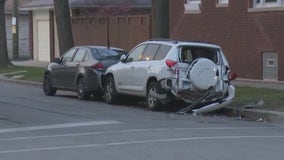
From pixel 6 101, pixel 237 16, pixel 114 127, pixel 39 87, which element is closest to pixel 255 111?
pixel 114 127

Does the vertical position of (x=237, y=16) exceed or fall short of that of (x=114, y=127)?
it exceeds it

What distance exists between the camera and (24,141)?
11.9m

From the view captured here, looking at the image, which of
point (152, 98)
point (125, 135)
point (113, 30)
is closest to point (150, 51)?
point (152, 98)

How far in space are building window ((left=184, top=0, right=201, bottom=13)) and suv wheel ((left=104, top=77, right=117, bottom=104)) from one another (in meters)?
8.43

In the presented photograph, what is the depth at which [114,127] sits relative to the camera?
13.7 m

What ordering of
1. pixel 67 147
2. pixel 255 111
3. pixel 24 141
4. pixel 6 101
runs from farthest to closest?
pixel 6 101 → pixel 255 111 → pixel 24 141 → pixel 67 147

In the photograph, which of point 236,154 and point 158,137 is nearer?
point 236,154

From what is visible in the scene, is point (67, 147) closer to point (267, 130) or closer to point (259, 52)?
point (267, 130)

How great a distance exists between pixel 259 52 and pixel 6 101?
8921 mm

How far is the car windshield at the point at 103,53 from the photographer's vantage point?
2050 centimetres

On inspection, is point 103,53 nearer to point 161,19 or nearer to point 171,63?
point 161,19

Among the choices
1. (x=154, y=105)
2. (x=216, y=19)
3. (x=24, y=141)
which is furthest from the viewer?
(x=216, y=19)

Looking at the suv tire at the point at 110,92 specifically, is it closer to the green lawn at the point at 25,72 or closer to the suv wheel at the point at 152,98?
the suv wheel at the point at 152,98

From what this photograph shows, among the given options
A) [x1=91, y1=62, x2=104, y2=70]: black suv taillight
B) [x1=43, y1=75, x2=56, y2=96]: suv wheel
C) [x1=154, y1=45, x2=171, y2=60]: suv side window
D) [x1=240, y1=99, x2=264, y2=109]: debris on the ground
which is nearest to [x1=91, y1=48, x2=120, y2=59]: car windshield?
[x1=91, y1=62, x2=104, y2=70]: black suv taillight
